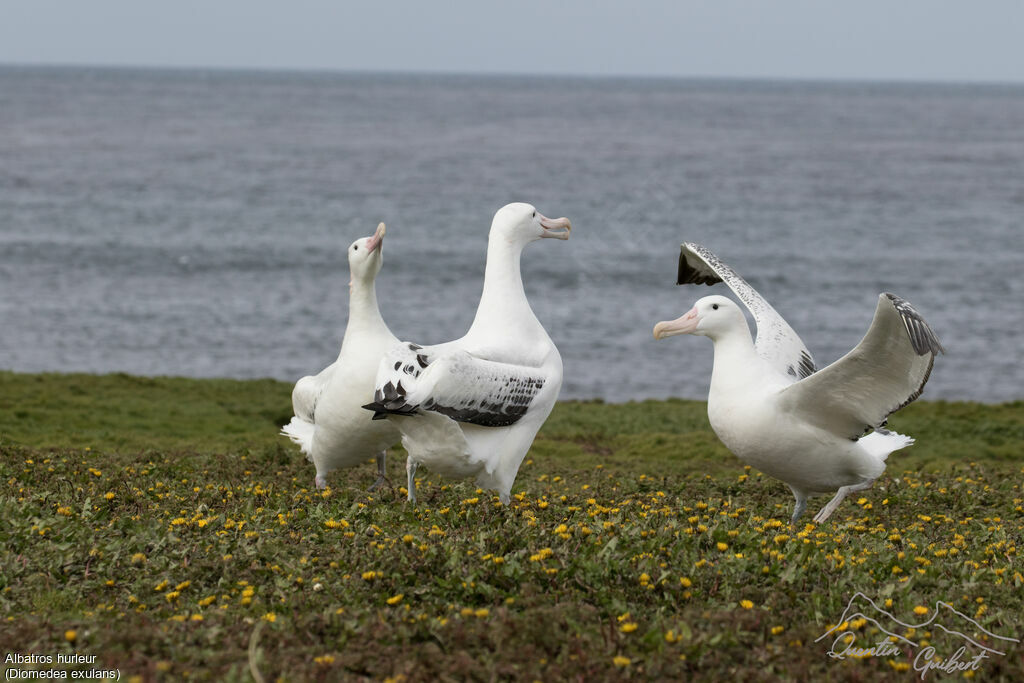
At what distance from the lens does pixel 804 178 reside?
254 feet

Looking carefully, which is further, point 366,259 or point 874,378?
point 366,259

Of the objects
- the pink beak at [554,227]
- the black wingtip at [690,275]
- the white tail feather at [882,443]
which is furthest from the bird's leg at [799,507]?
the pink beak at [554,227]

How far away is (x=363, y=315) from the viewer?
9633 mm

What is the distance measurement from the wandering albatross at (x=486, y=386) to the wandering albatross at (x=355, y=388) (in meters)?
0.37

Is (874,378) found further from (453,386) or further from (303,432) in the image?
(303,432)

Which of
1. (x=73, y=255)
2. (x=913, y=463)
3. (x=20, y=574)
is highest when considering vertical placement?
(x=20, y=574)

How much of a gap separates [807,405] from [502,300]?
2541mm

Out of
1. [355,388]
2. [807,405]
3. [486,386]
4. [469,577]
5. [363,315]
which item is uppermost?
[363,315]

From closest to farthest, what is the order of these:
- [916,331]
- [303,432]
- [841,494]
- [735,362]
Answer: [916,331], [735,362], [841,494], [303,432]

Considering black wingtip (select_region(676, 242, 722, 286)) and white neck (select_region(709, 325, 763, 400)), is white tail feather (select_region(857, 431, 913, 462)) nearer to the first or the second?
white neck (select_region(709, 325, 763, 400))

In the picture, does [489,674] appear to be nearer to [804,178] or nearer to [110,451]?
[110,451]

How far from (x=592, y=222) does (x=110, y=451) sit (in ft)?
146

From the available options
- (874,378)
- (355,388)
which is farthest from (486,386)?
(874,378)

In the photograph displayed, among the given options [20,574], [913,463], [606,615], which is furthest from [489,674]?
[913,463]
